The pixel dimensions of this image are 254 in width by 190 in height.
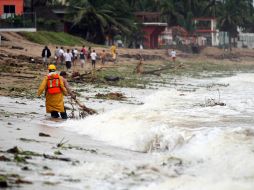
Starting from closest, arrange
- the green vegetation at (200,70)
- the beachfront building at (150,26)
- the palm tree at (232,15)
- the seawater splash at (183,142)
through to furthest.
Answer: the seawater splash at (183,142)
the green vegetation at (200,70)
the beachfront building at (150,26)
the palm tree at (232,15)

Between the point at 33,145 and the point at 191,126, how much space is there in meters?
4.21

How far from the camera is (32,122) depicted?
1248 centimetres

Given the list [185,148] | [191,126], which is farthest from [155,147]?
[191,126]

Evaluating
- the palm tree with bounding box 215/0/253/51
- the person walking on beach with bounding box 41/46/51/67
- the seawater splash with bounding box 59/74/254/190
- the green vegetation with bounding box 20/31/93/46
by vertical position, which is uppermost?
the palm tree with bounding box 215/0/253/51

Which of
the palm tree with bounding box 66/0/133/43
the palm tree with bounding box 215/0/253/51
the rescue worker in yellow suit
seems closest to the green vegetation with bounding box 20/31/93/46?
the palm tree with bounding box 66/0/133/43

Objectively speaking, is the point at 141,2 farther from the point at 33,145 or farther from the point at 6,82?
the point at 33,145

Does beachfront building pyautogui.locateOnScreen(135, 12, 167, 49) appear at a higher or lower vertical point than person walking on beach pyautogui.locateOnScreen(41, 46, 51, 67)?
higher

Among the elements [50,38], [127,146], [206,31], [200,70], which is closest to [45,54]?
[50,38]

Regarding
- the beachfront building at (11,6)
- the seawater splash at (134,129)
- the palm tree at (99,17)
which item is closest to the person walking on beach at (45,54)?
the beachfront building at (11,6)

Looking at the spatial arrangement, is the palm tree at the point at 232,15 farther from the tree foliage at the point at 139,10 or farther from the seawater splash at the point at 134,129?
the seawater splash at the point at 134,129

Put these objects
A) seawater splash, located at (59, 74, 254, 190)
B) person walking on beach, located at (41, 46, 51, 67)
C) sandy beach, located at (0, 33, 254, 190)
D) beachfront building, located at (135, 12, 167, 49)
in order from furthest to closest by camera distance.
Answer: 1. beachfront building, located at (135, 12, 167, 49)
2. person walking on beach, located at (41, 46, 51, 67)
3. seawater splash, located at (59, 74, 254, 190)
4. sandy beach, located at (0, 33, 254, 190)

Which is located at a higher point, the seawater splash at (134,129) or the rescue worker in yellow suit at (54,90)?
the rescue worker in yellow suit at (54,90)

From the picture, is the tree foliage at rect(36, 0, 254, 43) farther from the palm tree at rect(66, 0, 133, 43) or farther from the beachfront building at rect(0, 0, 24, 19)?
the beachfront building at rect(0, 0, 24, 19)

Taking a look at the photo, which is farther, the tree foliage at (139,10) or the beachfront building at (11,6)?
the tree foliage at (139,10)
